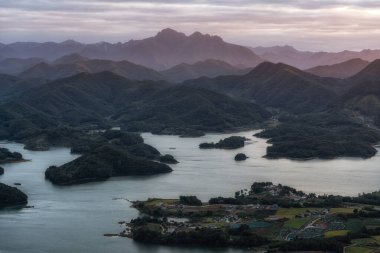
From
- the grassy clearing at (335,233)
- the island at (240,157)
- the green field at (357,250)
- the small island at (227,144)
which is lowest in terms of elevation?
the green field at (357,250)

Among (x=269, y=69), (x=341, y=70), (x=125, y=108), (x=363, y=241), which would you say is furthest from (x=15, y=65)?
(x=363, y=241)

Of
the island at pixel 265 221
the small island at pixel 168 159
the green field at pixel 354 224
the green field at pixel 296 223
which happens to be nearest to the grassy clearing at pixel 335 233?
the island at pixel 265 221

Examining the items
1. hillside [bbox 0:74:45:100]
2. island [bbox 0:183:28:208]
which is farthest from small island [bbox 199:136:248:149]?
hillside [bbox 0:74:45:100]

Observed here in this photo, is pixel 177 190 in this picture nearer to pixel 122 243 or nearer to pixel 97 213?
pixel 97 213

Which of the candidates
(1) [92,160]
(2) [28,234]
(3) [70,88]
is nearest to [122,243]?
(2) [28,234]

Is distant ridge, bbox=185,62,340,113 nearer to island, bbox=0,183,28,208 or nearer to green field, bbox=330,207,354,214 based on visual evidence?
green field, bbox=330,207,354,214

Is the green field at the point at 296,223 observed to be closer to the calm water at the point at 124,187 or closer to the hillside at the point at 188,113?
the calm water at the point at 124,187
